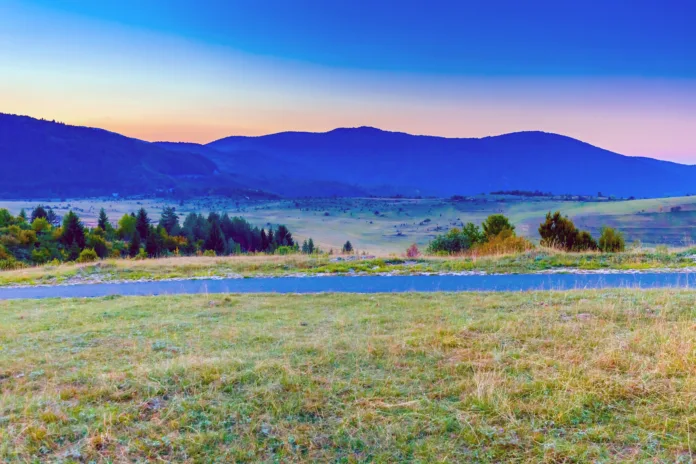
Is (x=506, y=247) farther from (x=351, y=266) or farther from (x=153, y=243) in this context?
(x=153, y=243)

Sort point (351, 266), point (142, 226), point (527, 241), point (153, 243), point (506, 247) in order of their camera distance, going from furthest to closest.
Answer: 1. point (142, 226)
2. point (153, 243)
3. point (527, 241)
4. point (506, 247)
5. point (351, 266)

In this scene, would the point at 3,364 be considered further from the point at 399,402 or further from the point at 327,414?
the point at 399,402

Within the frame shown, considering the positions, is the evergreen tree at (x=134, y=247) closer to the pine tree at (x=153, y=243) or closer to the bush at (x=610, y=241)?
the pine tree at (x=153, y=243)

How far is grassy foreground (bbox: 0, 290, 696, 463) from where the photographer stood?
3.67 metres

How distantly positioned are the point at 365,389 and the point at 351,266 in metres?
12.3

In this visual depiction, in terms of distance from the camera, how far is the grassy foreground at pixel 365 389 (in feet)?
12.1

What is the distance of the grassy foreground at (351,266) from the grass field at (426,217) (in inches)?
1365

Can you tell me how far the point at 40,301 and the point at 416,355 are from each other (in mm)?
10824

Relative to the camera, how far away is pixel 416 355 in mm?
5859

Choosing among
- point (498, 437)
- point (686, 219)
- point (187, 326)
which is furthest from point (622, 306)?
point (686, 219)

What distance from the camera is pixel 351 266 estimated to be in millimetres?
17000

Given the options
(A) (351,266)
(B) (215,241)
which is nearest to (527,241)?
(A) (351,266)

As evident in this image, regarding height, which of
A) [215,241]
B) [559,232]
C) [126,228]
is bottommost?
[215,241]

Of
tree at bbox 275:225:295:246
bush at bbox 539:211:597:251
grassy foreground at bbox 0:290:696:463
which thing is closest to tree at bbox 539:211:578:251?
bush at bbox 539:211:597:251
